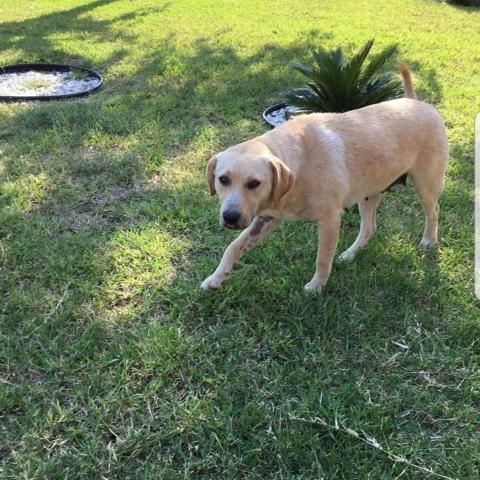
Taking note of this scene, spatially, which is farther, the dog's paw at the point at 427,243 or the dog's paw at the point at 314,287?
the dog's paw at the point at 427,243

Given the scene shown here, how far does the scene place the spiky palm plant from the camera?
5398mm

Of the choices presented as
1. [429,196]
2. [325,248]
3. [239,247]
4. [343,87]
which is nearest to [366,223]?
[429,196]

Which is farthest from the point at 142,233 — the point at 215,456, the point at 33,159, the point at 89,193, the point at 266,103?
the point at 266,103

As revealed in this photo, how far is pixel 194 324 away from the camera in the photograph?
3.30 meters

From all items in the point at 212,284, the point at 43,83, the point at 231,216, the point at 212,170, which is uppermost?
the point at 212,170

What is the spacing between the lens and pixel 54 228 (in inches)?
165

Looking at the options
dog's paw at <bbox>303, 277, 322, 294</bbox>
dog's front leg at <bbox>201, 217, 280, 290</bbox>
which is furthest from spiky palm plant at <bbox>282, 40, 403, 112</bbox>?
dog's paw at <bbox>303, 277, 322, 294</bbox>

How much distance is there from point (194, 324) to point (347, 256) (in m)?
1.28

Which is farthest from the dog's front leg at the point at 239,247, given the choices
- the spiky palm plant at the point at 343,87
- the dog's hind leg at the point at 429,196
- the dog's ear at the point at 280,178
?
the spiky palm plant at the point at 343,87

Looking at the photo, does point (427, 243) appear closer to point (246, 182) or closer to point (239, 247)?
point (239, 247)

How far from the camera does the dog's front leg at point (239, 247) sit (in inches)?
140

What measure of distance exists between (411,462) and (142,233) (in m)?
2.51

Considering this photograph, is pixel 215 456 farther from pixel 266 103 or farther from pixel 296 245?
pixel 266 103

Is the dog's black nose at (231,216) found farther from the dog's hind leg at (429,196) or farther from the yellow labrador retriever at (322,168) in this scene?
the dog's hind leg at (429,196)
